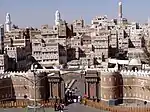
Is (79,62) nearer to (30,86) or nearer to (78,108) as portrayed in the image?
(30,86)

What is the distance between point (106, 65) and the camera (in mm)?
44000

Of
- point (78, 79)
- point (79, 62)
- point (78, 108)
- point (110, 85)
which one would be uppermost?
point (79, 62)

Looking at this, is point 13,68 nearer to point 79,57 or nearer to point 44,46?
point 44,46

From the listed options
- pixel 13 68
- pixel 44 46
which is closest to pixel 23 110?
pixel 13 68

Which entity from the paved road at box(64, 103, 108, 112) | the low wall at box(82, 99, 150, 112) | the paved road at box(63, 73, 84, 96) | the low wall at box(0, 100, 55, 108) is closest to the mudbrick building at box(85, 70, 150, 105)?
the low wall at box(82, 99, 150, 112)

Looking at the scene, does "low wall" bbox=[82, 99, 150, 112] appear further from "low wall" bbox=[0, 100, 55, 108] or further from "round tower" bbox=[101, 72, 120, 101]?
"low wall" bbox=[0, 100, 55, 108]

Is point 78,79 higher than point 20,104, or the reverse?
point 78,79

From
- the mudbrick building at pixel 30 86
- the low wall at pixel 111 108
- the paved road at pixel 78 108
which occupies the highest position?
the mudbrick building at pixel 30 86

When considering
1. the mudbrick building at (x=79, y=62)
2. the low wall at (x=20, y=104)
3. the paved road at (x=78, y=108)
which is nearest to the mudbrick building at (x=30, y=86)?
the mudbrick building at (x=79, y=62)

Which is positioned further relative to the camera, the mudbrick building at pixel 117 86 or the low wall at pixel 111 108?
the mudbrick building at pixel 117 86

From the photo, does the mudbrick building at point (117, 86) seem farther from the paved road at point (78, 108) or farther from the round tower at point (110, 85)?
the paved road at point (78, 108)

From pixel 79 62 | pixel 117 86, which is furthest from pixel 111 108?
pixel 79 62

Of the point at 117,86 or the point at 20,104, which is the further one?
the point at 117,86

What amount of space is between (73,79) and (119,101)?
18.5 feet
